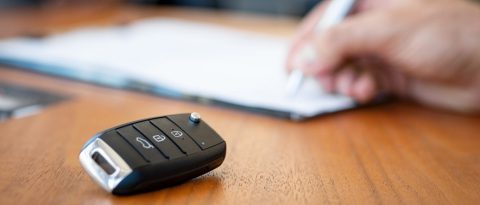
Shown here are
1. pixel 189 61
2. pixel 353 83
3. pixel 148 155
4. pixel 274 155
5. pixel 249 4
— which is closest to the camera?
pixel 148 155

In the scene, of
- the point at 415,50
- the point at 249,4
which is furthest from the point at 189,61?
the point at 249,4

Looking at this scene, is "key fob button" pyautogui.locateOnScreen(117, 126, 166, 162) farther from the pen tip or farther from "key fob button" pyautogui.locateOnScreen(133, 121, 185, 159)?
the pen tip

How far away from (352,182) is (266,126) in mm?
155

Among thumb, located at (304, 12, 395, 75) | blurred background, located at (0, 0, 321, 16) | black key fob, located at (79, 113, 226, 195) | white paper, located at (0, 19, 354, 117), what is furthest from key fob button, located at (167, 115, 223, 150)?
blurred background, located at (0, 0, 321, 16)

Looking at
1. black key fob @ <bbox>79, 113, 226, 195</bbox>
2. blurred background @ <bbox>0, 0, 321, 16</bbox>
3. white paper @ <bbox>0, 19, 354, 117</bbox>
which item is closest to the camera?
black key fob @ <bbox>79, 113, 226, 195</bbox>

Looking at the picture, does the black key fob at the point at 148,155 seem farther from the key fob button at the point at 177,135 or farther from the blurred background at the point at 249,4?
the blurred background at the point at 249,4

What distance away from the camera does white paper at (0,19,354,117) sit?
608 millimetres

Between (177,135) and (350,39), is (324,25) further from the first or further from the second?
(177,135)

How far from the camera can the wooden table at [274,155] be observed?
34cm

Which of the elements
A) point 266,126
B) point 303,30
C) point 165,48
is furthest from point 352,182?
point 165,48

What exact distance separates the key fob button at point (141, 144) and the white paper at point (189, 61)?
9.0 inches

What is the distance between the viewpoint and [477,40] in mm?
642

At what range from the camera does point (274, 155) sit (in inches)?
17.1

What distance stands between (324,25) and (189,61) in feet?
0.61
